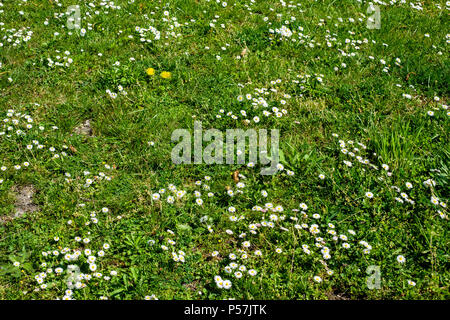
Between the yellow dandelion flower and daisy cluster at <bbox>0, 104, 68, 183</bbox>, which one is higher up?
the yellow dandelion flower

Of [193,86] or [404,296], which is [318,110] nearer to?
[193,86]

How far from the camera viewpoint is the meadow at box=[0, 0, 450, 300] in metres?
3.37

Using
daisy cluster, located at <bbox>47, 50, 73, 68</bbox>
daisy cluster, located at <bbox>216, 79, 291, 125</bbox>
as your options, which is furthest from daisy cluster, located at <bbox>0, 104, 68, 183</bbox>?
daisy cluster, located at <bbox>216, 79, 291, 125</bbox>

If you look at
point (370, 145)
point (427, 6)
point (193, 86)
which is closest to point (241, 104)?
point (193, 86)

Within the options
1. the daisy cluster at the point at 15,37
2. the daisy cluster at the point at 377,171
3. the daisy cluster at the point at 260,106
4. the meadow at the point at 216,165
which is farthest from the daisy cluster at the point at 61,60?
the daisy cluster at the point at 377,171

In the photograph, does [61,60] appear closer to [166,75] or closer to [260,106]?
[166,75]

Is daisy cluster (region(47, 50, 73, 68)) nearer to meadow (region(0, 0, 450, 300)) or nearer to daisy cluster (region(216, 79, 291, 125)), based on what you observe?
meadow (region(0, 0, 450, 300))

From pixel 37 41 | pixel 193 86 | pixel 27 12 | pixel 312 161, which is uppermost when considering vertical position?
pixel 27 12

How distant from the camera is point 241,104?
499 cm

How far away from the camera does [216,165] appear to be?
4.32m

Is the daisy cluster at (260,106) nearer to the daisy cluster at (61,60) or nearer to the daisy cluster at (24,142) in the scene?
the daisy cluster at (24,142)

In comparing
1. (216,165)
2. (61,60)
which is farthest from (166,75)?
(216,165)
